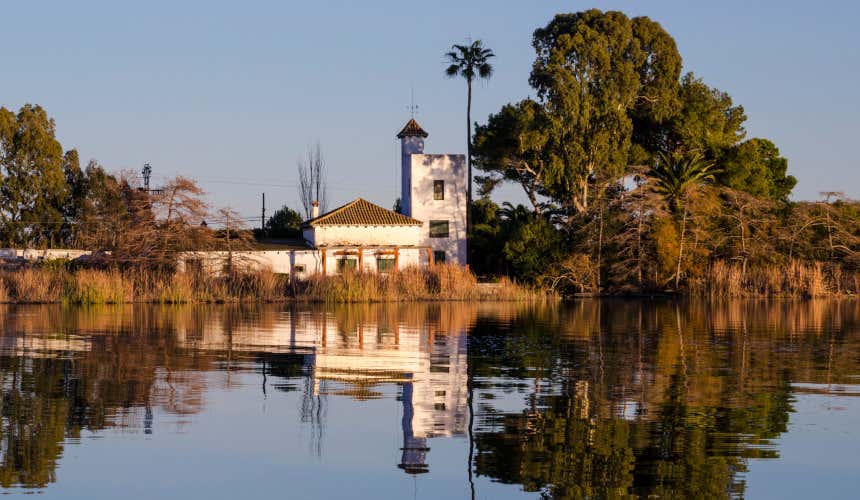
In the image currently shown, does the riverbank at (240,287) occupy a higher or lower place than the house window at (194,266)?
lower

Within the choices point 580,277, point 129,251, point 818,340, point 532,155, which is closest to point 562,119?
point 532,155

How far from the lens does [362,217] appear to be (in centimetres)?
6269

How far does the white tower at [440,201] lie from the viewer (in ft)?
220

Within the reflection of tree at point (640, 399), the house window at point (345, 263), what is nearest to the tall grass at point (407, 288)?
the house window at point (345, 263)

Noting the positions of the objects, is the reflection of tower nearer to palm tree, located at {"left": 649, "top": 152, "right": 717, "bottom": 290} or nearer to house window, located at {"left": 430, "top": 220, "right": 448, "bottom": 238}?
palm tree, located at {"left": 649, "top": 152, "right": 717, "bottom": 290}

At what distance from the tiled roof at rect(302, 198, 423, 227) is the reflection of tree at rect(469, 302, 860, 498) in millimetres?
26806

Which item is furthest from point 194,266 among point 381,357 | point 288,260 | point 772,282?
point 772,282

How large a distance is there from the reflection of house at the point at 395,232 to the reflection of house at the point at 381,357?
2011cm

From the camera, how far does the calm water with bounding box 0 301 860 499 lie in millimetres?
12391

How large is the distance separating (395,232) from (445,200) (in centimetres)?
526

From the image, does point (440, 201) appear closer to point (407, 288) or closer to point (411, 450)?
point (407, 288)

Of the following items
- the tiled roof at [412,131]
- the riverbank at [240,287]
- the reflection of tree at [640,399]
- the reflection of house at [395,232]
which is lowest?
the reflection of tree at [640,399]

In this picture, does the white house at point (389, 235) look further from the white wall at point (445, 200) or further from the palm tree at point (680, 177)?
the palm tree at point (680, 177)

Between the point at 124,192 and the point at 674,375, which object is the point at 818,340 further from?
the point at 124,192
